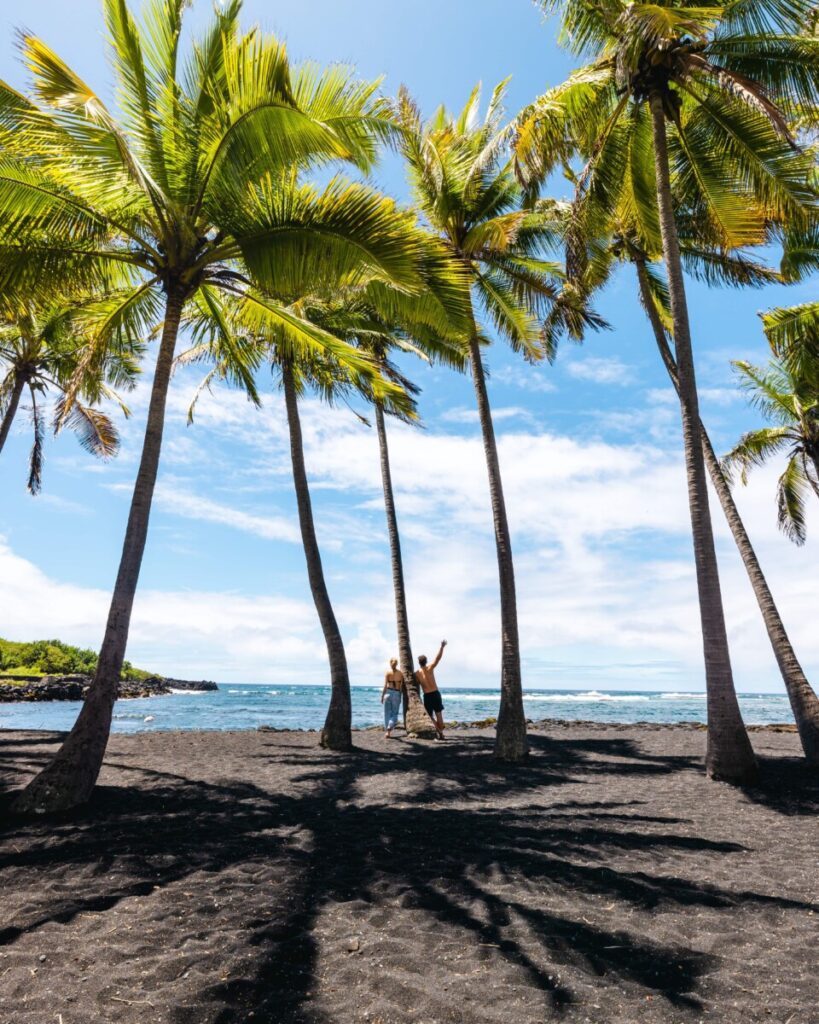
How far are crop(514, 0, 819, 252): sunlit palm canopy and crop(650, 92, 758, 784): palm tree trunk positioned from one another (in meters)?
0.83

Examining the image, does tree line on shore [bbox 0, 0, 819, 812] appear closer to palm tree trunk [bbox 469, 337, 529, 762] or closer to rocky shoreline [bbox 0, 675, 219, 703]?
palm tree trunk [bbox 469, 337, 529, 762]

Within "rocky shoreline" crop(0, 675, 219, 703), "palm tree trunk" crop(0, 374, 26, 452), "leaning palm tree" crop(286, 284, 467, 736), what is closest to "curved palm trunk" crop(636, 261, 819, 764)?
"leaning palm tree" crop(286, 284, 467, 736)

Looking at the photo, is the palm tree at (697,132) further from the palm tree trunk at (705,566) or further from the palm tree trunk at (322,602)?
the palm tree trunk at (322,602)

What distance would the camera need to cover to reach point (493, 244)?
12.4 metres

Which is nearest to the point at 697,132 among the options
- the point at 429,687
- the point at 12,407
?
the point at 429,687

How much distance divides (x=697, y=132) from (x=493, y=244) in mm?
4009

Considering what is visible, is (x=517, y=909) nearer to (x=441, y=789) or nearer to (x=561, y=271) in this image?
(x=441, y=789)

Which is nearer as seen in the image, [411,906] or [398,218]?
[411,906]

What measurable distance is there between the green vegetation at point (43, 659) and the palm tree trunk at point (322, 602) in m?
41.6

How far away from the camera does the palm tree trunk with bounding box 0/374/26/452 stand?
16422 millimetres

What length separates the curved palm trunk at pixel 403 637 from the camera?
15.2 meters

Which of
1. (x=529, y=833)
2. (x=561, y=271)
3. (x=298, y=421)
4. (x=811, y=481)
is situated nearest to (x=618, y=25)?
(x=561, y=271)

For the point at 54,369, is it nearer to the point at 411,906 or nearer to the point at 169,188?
the point at 169,188

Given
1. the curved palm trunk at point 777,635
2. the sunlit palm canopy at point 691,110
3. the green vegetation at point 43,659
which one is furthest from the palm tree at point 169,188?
the green vegetation at point 43,659
